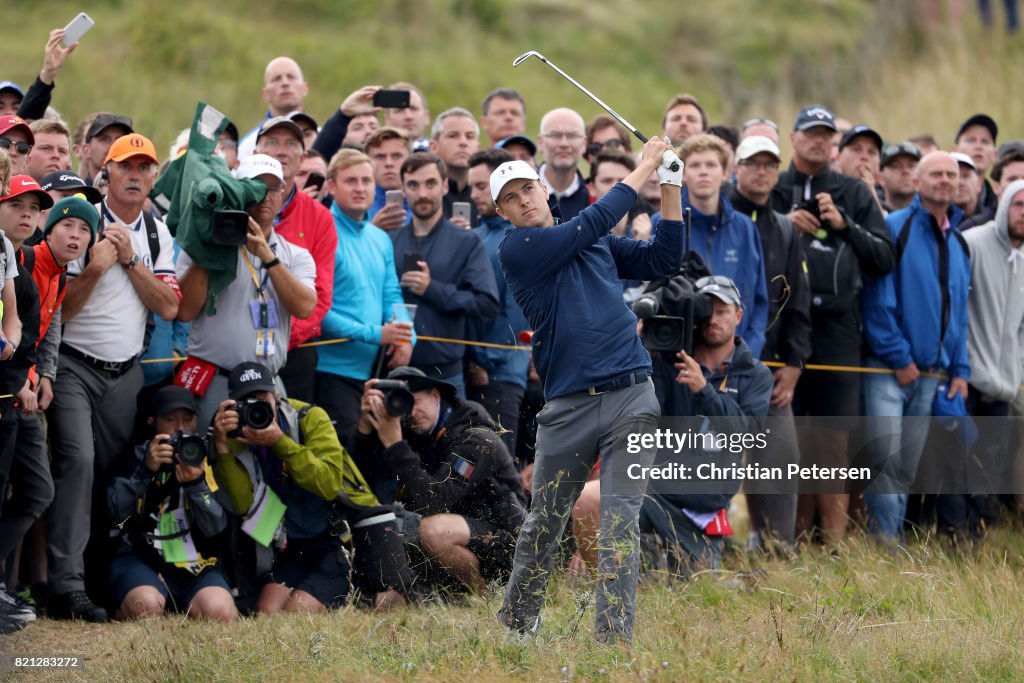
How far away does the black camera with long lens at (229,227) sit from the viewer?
829 cm

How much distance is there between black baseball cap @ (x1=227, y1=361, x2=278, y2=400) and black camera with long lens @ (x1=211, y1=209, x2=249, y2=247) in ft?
2.25

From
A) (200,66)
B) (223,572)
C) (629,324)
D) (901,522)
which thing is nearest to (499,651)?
(629,324)

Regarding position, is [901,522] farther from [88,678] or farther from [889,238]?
[88,678]

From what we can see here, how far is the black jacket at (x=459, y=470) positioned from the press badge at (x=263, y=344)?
73 cm

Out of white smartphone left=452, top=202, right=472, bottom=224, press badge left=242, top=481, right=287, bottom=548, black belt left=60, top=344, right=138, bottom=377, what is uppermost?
white smartphone left=452, top=202, right=472, bottom=224

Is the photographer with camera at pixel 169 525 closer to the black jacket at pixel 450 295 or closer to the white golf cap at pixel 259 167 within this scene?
the white golf cap at pixel 259 167

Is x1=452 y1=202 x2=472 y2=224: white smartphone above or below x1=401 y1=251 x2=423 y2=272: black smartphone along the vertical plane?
above

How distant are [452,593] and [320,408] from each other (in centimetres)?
131

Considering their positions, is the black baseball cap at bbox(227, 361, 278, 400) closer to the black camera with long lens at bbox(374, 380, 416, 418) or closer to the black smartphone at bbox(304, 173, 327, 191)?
the black camera with long lens at bbox(374, 380, 416, 418)

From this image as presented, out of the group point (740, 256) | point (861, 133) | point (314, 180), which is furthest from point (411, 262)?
point (861, 133)

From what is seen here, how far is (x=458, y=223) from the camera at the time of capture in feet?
32.8

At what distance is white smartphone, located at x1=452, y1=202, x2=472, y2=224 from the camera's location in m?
10.1

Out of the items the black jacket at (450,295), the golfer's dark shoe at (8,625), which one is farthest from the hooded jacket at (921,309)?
the golfer's dark shoe at (8,625)

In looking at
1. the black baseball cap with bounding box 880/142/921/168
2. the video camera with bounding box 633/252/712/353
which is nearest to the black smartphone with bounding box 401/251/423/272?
the video camera with bounding box 633/252/712/353
